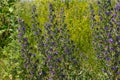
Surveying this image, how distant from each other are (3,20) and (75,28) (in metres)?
2.60

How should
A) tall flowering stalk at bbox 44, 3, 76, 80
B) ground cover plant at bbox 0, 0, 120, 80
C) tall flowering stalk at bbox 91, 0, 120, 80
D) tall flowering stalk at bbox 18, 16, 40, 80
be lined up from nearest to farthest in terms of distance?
tall flowering stalk at bbox 91, 0, 120, 80, ground cover plant at bbox 0, 0, 120, 80, tall flowering stalk at bbox 44, 3, 76, 80, tall flowering stalk at bbox 18, 16, 40, 80

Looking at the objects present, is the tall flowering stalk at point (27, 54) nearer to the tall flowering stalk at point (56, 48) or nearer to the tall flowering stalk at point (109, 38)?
the tall flowering stalk at point (56, 48)

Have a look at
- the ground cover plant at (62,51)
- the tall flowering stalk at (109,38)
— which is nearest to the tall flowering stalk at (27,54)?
the ground cover plant at (62,51)

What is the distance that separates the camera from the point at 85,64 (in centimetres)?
489

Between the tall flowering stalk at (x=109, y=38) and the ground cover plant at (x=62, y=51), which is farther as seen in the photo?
the ground cover plant at (x=62, y=51)

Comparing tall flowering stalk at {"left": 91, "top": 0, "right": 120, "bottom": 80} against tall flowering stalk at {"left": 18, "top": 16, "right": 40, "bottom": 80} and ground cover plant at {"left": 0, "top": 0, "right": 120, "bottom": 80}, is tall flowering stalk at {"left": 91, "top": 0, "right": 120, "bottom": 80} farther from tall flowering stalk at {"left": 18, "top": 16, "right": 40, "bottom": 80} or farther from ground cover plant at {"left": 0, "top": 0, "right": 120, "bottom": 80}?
tall flowering stalk at {"left": 18, "top": 16, "right": 40, "bottom": 80}

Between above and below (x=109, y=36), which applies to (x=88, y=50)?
below

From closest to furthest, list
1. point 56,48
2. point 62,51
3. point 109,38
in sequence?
1. point 109,38
2. point 56,48
3. point 62,51

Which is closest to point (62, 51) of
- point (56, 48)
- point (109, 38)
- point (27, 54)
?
point (56, 48)

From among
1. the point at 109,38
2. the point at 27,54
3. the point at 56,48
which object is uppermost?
the point at 109,38

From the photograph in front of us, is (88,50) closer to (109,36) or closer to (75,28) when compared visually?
(75,28)

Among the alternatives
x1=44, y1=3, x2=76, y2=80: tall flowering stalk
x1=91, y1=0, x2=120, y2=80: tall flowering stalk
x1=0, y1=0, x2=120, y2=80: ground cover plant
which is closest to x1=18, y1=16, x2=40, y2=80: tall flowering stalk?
x1=0, y1=0, x2=120, y2=80: ground cover plant

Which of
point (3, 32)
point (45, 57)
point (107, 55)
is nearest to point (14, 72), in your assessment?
point (45, 57)

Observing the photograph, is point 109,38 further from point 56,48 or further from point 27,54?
point 27,54
